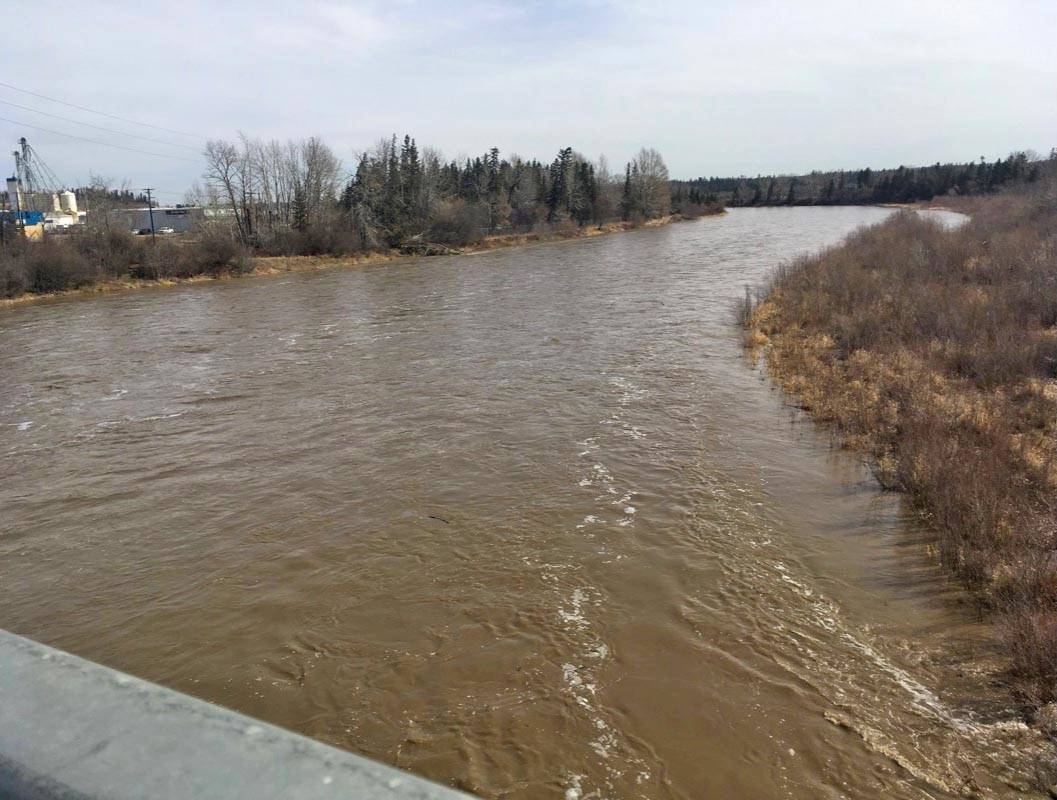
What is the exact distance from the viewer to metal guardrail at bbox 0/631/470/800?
38.1 inches

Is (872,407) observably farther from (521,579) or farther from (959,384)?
(521,579)

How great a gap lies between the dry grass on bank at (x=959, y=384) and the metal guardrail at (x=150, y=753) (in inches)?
237

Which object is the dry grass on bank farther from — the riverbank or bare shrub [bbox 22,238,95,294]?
bare shrub [bbox 22,238,95,294]

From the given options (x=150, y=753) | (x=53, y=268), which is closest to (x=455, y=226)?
(x=53, y=268)

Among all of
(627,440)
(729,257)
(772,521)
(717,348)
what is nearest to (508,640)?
(772,521)

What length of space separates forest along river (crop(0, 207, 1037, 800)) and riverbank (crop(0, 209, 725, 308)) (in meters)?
24.0

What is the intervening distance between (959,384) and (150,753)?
46.5 feet

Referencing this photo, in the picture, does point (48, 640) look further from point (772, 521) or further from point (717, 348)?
point (717, 348)

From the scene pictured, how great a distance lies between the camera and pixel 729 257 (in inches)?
1640

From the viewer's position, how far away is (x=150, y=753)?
1.01 meters

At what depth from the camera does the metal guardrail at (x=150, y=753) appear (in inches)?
38.1

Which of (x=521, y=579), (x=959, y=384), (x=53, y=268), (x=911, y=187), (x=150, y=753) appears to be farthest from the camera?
(x=911, y=187)

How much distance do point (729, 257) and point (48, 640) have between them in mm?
40388

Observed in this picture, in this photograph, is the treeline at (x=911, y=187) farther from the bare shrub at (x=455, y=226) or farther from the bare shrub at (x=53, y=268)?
the bare shrub at (x=53, y=268)
